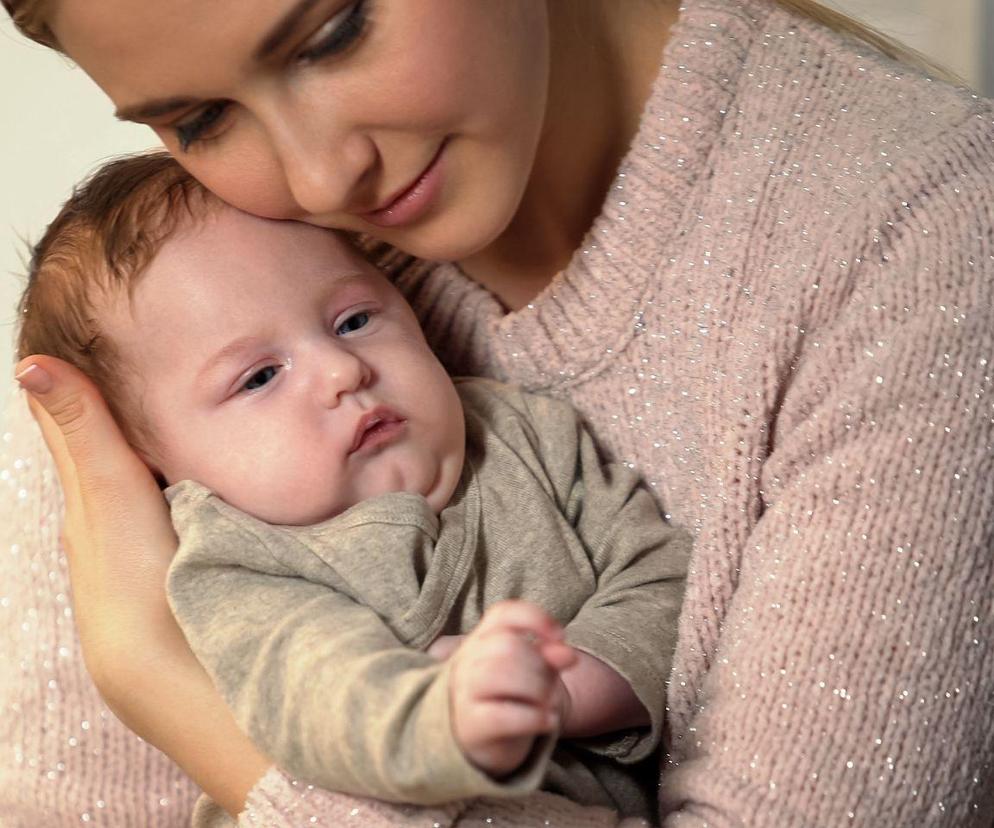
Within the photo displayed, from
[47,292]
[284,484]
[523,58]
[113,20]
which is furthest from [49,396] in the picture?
[523,58]

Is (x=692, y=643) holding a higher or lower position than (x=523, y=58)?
lower

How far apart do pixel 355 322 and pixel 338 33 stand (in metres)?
0.31

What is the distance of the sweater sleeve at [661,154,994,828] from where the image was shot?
98 cm

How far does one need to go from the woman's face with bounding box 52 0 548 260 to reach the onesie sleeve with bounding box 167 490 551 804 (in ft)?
0.96

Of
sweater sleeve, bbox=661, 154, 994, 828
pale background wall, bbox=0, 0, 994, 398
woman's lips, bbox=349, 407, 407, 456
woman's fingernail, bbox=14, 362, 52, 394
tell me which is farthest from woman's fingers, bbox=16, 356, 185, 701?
pale background wall, bbox=0, 0, 994, 398

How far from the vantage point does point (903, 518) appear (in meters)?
0.99

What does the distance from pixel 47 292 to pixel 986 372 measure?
84 cm

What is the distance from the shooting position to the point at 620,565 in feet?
3.88

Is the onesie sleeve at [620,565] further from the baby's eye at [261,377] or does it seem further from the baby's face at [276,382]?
the baby's eye at [261,377]

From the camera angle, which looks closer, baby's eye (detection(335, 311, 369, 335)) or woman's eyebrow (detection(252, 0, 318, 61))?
woman's eyebrow (detection(252, 0, 318, 61))

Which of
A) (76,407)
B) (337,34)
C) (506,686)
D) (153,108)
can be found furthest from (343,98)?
(506,686)

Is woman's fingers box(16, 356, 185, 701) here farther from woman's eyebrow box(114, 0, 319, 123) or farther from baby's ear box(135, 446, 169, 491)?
woman's eyebrow box(114, 0, 319, 123)

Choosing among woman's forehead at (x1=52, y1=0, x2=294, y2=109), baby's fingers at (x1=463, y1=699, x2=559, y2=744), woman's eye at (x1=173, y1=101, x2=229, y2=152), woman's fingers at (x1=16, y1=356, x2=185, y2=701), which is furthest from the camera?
woman's fingers at (x1=16, y1=356, x2=185, y2=701)

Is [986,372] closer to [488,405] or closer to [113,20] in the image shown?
[488,405]
